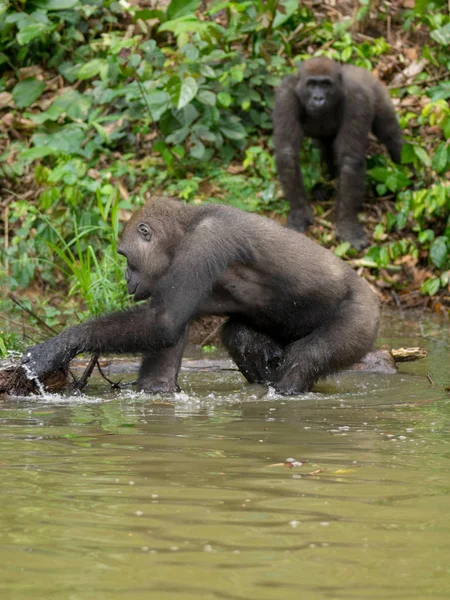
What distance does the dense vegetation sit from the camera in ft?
36.6

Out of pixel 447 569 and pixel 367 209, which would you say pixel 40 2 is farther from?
pixel 447 569

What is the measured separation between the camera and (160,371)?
21.8ft

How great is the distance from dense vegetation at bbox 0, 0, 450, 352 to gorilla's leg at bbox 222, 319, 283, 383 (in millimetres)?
3363

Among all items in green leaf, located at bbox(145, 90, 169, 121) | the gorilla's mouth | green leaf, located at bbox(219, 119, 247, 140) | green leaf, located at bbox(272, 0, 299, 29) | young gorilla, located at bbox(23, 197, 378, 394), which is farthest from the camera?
green leaf, located at bbox(219, 119, 247, 140)

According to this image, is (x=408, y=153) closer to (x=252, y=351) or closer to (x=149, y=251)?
(x=252, y=351)

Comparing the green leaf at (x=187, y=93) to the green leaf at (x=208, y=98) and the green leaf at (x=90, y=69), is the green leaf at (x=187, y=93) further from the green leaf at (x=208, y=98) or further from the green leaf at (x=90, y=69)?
the green leaf at (x=90, y=69)

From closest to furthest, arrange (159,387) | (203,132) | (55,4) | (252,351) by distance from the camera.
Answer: (159,387) → (252,351) → (203,132) → (55,4)

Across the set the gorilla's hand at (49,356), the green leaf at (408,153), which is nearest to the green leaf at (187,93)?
the green leaf at (408,153)

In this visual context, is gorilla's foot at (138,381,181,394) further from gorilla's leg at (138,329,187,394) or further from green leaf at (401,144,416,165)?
green leaf at (401,144,416,165)

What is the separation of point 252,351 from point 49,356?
1.49 meters

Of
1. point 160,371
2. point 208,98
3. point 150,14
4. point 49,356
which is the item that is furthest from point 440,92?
point 49,356

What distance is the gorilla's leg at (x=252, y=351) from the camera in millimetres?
7113

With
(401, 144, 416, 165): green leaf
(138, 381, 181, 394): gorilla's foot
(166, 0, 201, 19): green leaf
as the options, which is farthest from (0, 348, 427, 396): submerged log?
(166, 0, 201, 19): green leaf

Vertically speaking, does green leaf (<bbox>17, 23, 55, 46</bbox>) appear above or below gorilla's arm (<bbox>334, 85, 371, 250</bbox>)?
above
